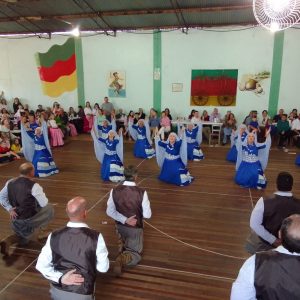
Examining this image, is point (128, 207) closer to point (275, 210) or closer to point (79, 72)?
point (275, 210)

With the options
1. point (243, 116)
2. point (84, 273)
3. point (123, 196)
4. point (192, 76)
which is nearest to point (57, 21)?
point (192, 76)

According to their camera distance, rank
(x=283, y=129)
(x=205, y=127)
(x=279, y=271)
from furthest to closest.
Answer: (x=205, y=127)
(x=283, y=129)
(x=279, y=271)

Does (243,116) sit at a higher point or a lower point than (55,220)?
higher

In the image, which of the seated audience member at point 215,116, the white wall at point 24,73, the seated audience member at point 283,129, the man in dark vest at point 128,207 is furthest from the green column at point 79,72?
the man in dark vest at point 128,207

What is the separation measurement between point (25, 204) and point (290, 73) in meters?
10.4

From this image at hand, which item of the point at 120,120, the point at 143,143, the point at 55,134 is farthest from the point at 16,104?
the point at 143,143

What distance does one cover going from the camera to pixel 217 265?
3.66m

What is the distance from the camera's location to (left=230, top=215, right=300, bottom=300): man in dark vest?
1616mm

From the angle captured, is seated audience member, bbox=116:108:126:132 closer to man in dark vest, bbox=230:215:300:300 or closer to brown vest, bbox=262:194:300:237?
brown vest, bbox=262:194:300:237

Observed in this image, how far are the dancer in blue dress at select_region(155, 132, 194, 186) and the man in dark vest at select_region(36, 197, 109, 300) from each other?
4.37 m

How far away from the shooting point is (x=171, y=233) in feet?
14.6

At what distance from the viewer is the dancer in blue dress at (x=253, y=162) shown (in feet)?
20.7

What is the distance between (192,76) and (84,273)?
10.6 meters

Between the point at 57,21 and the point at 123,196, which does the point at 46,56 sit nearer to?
the point at 57,21
